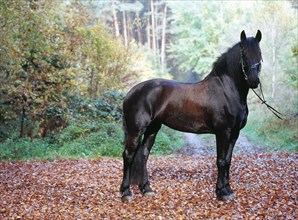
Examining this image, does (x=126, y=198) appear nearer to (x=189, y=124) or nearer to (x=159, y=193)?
(x=159, y=193)

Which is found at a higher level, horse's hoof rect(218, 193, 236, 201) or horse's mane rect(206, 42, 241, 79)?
horse's mane rect(206, 42, 241, 79)

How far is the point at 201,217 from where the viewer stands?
5156mm

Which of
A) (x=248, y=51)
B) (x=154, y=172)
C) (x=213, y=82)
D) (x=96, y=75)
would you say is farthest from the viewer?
(x=96, y=75)

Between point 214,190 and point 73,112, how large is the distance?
9.60 metres

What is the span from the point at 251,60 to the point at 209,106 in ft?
3.05

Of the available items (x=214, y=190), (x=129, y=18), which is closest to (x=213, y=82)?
(x=214, y=190)

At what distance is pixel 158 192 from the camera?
6.43 metres

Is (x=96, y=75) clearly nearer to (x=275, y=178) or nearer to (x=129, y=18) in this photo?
(x=275, y=178)

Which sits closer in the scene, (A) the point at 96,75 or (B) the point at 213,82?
(B) the point at 213,82

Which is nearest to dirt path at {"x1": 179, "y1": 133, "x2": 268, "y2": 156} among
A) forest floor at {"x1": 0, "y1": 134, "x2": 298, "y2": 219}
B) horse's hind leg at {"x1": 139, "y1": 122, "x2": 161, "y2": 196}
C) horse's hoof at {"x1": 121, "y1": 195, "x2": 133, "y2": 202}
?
forest floor at {"x1": 0, "y1": 134, "x2": 298, "y2": 219}

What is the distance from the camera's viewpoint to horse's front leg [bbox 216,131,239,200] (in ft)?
18.9

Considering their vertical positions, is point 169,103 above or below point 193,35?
above

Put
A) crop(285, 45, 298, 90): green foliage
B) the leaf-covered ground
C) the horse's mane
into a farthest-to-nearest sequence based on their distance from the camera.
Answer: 1. crop(285, 45, 298, 90): green foliage
2. the horse's mane
3. the leaf-covered ground

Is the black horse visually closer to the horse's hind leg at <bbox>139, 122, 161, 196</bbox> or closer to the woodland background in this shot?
the horse's hind leg at <bbox>139, 122, 161, 196</bbox>
